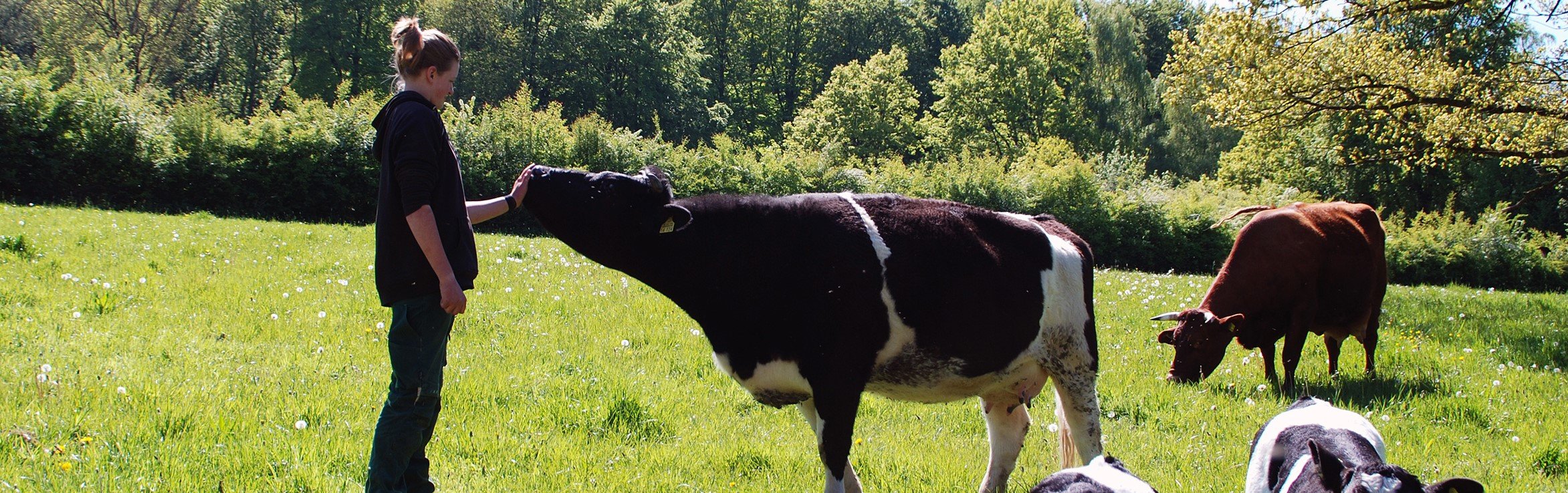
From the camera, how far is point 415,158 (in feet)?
12.8

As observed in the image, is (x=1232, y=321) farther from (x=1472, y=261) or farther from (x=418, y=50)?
(x=1472, y=261)

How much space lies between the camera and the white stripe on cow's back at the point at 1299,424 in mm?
5121

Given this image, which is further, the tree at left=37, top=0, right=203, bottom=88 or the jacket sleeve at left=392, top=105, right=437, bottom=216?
the tree at left=37, top=0, right=203, bottom=88

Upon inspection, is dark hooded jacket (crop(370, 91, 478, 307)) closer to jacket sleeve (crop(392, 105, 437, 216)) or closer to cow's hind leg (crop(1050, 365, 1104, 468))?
jacket sleeve (crop(392, 105, 437, 216))

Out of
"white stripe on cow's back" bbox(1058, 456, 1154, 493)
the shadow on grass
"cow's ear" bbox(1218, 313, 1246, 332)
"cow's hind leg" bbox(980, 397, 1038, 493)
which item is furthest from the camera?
"cow's ear" bbox(1218, 313, 1246, 332)

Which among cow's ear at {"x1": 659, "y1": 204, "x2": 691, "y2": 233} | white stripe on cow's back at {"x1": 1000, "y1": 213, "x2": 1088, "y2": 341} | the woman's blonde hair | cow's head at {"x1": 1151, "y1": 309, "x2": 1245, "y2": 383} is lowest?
cow's head at {"x1": 1151, "y1": 309, "x2": 1245, "y2": 383}

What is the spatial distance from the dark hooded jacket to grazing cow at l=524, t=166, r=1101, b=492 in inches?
20.7

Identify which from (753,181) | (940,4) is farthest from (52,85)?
(940,4)

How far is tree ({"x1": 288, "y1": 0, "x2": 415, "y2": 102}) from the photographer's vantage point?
5734cm

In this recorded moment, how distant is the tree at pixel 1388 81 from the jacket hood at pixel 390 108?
64.6ft

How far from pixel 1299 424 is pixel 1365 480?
1408 mm

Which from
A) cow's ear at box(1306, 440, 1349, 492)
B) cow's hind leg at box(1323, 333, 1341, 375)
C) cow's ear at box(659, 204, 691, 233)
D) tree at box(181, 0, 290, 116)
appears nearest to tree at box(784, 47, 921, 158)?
tree at box(181, 0, 290, 116)

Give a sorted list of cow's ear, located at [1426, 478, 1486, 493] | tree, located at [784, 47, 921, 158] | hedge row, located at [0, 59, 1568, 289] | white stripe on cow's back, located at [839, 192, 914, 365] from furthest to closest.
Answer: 1. tree, located at [784, 47, 921, 158]
2. hedge row, located at [0, 59, 1568, 289]
3. white stripe on cow's back, located at [839, 192, 914, 365]
4. cow's ear, located at [1426, 478, 1486, 493]

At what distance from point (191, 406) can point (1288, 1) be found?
21695mm
